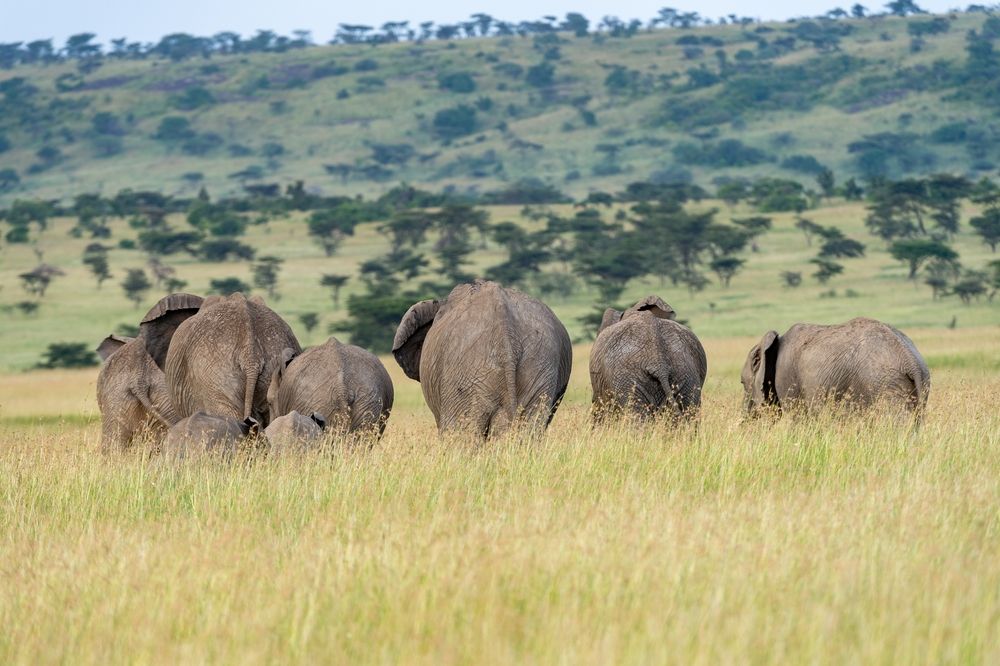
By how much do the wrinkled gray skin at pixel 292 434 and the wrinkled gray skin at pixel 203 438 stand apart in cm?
29

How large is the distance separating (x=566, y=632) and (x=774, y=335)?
383 inches

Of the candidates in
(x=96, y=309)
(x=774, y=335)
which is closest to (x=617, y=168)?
(x=96, y=309)

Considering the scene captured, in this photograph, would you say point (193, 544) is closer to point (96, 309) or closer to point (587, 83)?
point (96, 309)

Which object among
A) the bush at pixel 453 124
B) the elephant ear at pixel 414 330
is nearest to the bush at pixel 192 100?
the bush at pixel 453 124

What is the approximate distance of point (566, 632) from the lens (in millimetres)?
6188

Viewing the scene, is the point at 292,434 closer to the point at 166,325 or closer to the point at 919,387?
the point at 166,325

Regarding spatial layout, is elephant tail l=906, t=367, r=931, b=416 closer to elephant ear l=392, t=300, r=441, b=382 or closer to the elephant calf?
elephant ear l=392, t=300, r=441, b=382

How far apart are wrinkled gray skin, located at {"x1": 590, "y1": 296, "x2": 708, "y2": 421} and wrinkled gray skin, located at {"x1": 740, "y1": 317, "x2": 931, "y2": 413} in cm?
113

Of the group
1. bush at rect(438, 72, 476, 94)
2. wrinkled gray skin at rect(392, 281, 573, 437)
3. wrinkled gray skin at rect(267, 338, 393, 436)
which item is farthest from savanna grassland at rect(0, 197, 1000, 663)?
bush at rect(438, 72, 476, 94)

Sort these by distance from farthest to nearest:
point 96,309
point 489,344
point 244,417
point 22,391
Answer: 1. point 96,309
2. point 22,391
3. point 244,417
4. point 489,344

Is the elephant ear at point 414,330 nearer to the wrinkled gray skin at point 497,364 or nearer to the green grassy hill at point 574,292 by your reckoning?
the wrinkled gray skin at point 497,364

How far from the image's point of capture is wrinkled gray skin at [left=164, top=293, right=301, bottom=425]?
1422 cm

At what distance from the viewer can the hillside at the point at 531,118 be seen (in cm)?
14200

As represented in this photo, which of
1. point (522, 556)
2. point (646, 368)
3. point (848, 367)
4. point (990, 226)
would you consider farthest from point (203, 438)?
point (990, 226)
